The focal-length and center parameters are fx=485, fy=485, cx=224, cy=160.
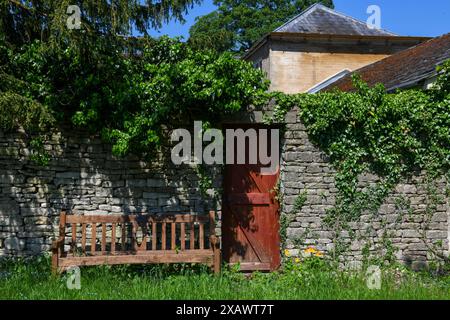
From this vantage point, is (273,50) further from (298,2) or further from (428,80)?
(298,2)

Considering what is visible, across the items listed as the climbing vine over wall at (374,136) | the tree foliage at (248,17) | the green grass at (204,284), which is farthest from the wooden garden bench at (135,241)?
the tree foliage at (248,17)

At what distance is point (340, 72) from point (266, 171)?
37.8 ft

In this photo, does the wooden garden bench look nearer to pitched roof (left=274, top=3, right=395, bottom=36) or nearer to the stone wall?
the stone wall

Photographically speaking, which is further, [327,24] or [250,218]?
[327,24]

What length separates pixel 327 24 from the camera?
63.7ft

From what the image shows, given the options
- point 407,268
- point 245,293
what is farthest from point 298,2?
point 245,293

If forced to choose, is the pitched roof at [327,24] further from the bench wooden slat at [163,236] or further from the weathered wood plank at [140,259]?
the weathered wood plank at [140,259]

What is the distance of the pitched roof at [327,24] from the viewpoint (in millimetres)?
18969

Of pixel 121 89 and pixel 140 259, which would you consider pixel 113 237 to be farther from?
pixel 121 89

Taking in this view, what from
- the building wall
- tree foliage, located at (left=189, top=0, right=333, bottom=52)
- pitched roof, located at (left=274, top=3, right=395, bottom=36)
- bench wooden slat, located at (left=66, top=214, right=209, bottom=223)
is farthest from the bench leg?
tree foliage, located at (left=189, top=0, right=333, bottom=52)

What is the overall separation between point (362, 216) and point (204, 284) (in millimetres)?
3104

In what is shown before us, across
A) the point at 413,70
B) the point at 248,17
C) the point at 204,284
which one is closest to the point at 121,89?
the point at 204,284

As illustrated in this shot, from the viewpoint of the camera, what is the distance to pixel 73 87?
694 cm

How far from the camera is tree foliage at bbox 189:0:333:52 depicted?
31.7 m
